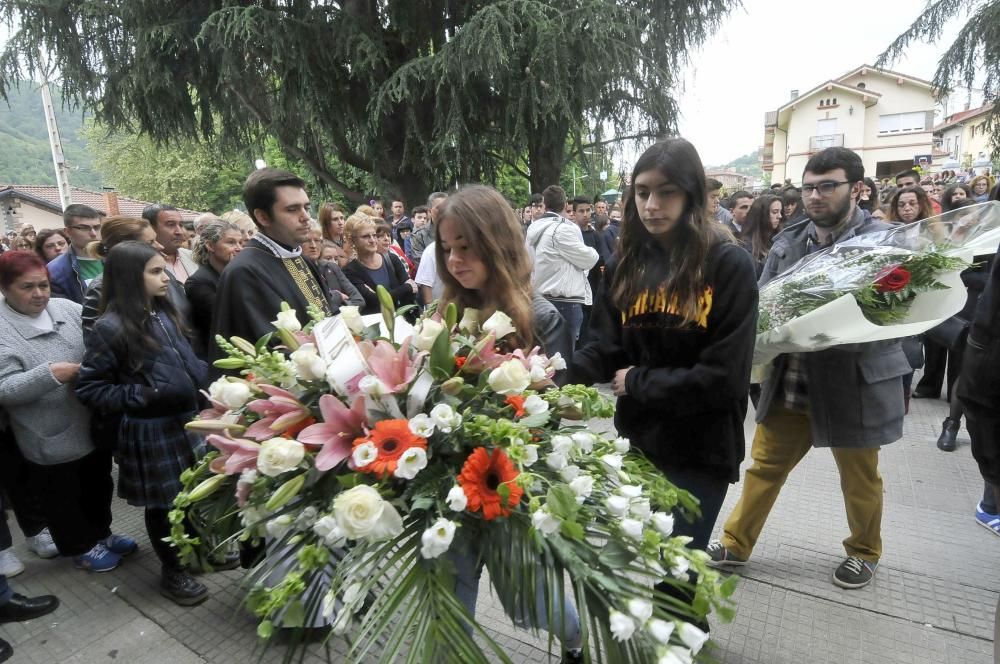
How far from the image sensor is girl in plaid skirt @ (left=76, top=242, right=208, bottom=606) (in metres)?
2.77

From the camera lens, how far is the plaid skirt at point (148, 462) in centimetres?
284

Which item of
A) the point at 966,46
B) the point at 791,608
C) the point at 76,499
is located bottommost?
the point at 791,608

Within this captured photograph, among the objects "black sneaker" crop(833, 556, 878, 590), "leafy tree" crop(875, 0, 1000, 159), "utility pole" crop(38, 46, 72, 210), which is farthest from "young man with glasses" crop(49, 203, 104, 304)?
"utility pole" crop(38, 46, 72, 210)

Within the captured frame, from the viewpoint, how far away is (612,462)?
45.9 inches

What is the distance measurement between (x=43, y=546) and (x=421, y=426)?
142 inches

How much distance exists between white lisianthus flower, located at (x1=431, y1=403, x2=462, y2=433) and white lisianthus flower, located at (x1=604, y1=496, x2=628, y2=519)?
32cm

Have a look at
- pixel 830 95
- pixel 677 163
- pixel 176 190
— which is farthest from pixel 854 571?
pixel 830 95

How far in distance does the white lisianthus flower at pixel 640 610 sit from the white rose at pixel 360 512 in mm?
431

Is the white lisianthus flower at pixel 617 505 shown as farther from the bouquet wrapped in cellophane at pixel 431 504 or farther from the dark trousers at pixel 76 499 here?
the dark trousers at pixel 76 499

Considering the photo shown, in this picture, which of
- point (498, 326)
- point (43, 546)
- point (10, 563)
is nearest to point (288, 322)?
point (498, 326)

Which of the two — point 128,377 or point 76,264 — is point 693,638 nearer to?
point 128,377

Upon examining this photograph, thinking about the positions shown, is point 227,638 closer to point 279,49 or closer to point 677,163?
point 677,163

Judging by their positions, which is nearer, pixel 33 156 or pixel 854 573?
pixel 854 573

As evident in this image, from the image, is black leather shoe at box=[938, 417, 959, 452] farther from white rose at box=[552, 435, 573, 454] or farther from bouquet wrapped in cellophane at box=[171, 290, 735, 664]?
white rose at box=[552, 435, 573, 454]
